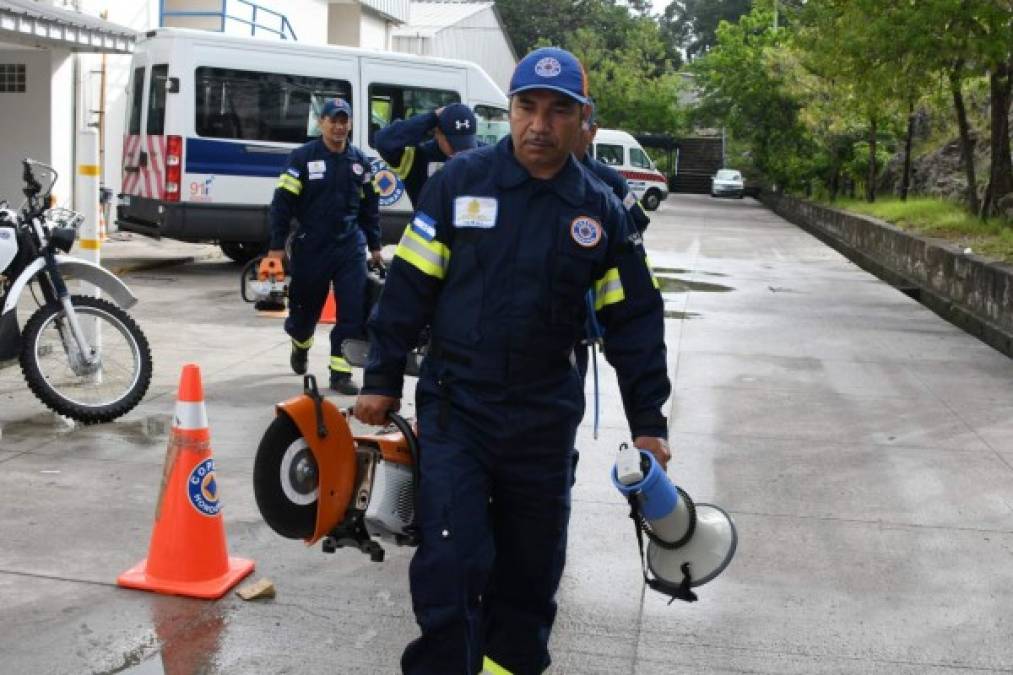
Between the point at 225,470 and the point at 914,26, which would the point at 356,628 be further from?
the point at 914,26

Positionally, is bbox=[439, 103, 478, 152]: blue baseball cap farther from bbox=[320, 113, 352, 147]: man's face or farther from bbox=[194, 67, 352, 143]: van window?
bbox=[194, 67, 352, 143]: van window

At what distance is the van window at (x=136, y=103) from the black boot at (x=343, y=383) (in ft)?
27.5

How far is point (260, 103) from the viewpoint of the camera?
15.9 metres

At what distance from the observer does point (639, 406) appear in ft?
12.1

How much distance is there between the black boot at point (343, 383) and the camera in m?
8.84

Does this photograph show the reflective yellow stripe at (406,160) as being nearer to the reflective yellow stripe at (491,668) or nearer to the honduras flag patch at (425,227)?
the honduras flag patch at (425,227)

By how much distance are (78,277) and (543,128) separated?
16.0 ft

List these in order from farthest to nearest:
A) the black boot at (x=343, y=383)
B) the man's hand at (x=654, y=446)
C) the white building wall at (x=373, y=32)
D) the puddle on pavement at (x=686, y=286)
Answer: the white building wall at (x=373, y=32) < the puddle on pavement at (x=686, y=286) < the black boot at (x=343, y=383) < the man's hand at (x=654, y=446)

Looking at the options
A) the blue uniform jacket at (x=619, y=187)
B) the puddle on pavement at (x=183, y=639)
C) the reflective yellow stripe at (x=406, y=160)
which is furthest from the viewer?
the reflective yellow stripe at (x=406, y=160)

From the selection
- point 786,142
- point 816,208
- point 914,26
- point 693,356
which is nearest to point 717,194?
point 786,142

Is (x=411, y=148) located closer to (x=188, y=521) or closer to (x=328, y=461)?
(x=188, y=521)

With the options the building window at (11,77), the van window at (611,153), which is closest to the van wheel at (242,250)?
the building window at (11,77)

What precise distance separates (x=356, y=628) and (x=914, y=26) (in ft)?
46.6

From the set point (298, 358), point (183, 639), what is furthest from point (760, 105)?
point (183, 639)
